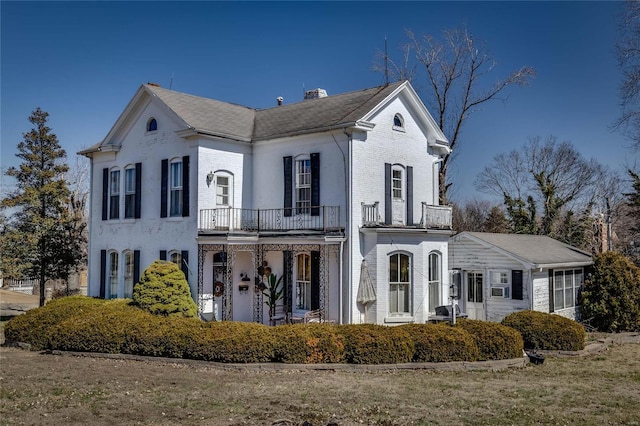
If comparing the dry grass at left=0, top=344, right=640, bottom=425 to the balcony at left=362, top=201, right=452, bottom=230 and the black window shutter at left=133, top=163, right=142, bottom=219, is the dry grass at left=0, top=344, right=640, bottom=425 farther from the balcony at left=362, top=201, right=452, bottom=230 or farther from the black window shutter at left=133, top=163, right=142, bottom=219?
the black window shutter at left=133, top=163, right=142, bottom=219

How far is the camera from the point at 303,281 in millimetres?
21172

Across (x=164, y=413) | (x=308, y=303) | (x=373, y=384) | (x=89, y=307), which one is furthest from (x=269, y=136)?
(x=164, y=413)

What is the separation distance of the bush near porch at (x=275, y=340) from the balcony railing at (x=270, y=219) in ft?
15.6

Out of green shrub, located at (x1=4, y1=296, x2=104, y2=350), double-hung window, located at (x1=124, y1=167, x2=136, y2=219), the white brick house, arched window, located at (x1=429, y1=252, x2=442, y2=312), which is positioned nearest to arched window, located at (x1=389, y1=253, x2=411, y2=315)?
the white brick house

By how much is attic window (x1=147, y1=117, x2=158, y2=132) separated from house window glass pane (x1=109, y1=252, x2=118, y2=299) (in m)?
5.63

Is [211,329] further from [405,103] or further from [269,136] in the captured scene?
[405,103]

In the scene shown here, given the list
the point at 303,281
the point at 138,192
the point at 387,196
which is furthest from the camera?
the point at 138,192

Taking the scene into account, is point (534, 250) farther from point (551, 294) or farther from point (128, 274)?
point (128, 274)

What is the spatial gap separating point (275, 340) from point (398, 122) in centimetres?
1038

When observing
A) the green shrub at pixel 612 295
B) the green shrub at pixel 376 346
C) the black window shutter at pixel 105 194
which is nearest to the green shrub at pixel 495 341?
the green shrub at pixel 376 346

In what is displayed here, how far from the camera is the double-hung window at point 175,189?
73.5 feet

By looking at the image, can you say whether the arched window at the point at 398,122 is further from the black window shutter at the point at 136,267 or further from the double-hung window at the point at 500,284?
the black window shutter at the point at 136,267

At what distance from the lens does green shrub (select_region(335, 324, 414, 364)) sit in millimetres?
15102

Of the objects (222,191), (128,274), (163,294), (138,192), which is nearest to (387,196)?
(222,191)
